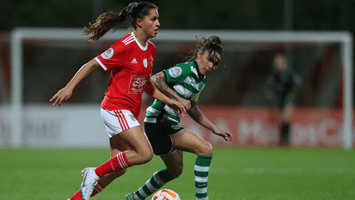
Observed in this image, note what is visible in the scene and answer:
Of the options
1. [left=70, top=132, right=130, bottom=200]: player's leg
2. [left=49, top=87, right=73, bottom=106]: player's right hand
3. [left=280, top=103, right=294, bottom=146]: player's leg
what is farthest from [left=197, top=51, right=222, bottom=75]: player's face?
[left=280, top=103, right=294, bottom=146]: player's leg

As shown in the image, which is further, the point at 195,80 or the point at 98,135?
the point at 98,135

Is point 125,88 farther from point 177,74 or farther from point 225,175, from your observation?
point 225,175

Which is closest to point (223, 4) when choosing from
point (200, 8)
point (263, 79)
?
point (200, 8)

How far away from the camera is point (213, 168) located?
29.8 ft

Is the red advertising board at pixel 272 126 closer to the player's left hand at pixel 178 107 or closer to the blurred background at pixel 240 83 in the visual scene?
the blurred background at pixel 240 83

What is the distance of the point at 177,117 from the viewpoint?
199 inches

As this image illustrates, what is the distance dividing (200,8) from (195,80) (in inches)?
756

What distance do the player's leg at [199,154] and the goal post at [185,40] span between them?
9583mm

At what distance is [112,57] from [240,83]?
12.7 metres

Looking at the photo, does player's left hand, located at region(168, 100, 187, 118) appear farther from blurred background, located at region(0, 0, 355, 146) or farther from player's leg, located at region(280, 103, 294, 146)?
player's leg, located at region(280, 103, 294, 146)

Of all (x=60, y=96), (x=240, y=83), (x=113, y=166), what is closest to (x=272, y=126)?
(x=240, y=83)

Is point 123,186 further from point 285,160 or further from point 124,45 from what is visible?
point 285,160

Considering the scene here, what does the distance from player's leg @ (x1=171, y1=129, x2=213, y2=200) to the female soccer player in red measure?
0.34 meters

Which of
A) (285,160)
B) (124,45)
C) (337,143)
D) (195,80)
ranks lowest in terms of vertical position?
(337,143)
